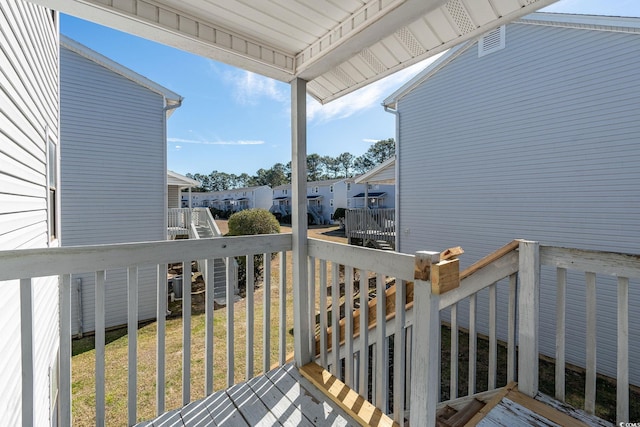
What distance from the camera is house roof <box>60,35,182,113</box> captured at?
20.6ft

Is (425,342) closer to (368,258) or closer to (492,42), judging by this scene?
(368,258)

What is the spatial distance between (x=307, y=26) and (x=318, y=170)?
43212 mm

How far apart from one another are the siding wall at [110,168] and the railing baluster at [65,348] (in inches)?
229

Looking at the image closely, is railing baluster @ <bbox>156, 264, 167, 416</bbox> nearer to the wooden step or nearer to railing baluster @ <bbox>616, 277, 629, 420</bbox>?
the wooden step

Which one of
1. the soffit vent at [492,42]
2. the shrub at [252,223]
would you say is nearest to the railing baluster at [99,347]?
the soffit vent at [492,42]

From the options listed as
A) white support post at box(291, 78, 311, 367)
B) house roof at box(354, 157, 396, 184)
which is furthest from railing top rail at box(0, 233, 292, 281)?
house roof at box(354, 157, 396, 184)

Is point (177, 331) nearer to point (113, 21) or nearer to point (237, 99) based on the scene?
point (113, 21)

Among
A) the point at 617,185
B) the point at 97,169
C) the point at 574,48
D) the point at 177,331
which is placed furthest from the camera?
the point at 97,169

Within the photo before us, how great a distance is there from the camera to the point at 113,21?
5.19 ft

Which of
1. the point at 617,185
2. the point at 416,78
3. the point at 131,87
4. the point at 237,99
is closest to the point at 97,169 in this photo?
the point at 131,87

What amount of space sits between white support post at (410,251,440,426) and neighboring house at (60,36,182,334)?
286 inches

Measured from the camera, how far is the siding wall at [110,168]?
6.23 m

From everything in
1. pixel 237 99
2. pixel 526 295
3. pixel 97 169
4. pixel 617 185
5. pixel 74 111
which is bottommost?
pixel 526 295

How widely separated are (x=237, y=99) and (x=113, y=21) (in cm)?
1948
